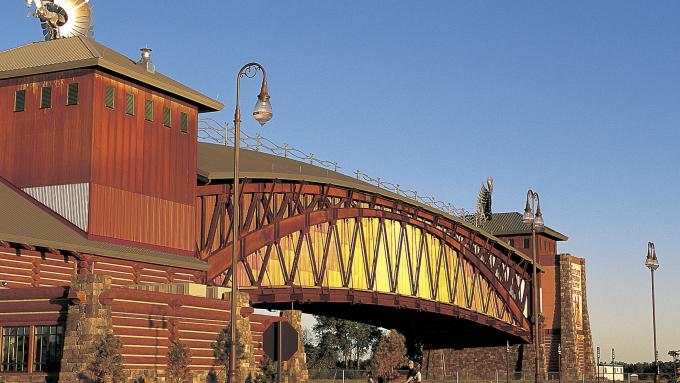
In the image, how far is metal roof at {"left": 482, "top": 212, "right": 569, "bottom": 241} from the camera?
386ft

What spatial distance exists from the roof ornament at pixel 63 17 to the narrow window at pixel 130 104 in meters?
9.21

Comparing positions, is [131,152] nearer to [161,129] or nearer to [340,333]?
[161,129]

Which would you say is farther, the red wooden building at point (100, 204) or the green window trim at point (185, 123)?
the green window trim at point (185, 123)

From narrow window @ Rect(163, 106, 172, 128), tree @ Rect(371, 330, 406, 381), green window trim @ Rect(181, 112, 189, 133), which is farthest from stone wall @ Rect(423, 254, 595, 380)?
narrow window @ Rect(163, 106, 172, 128)

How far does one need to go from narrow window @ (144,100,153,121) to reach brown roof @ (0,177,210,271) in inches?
297

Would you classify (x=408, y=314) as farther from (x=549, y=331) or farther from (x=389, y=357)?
(x=549, y=331)

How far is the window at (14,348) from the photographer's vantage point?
47094 mm

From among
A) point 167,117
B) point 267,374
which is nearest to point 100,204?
point 167,117

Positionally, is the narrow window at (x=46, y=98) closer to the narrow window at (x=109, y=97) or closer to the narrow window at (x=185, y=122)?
the narrow window at (x=109, y=97)

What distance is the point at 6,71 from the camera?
58844 millimetres

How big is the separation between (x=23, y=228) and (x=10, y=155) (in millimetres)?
7596

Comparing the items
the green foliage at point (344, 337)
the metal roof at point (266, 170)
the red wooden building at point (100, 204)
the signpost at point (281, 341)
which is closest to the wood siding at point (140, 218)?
the red wooden building at point (100, 204)

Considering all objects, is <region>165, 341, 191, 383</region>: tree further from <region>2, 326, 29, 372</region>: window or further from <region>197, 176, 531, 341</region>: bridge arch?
<region>197, 176, 531, 341</region>: bridge arch

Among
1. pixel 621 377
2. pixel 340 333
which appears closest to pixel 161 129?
pixel 621 377
